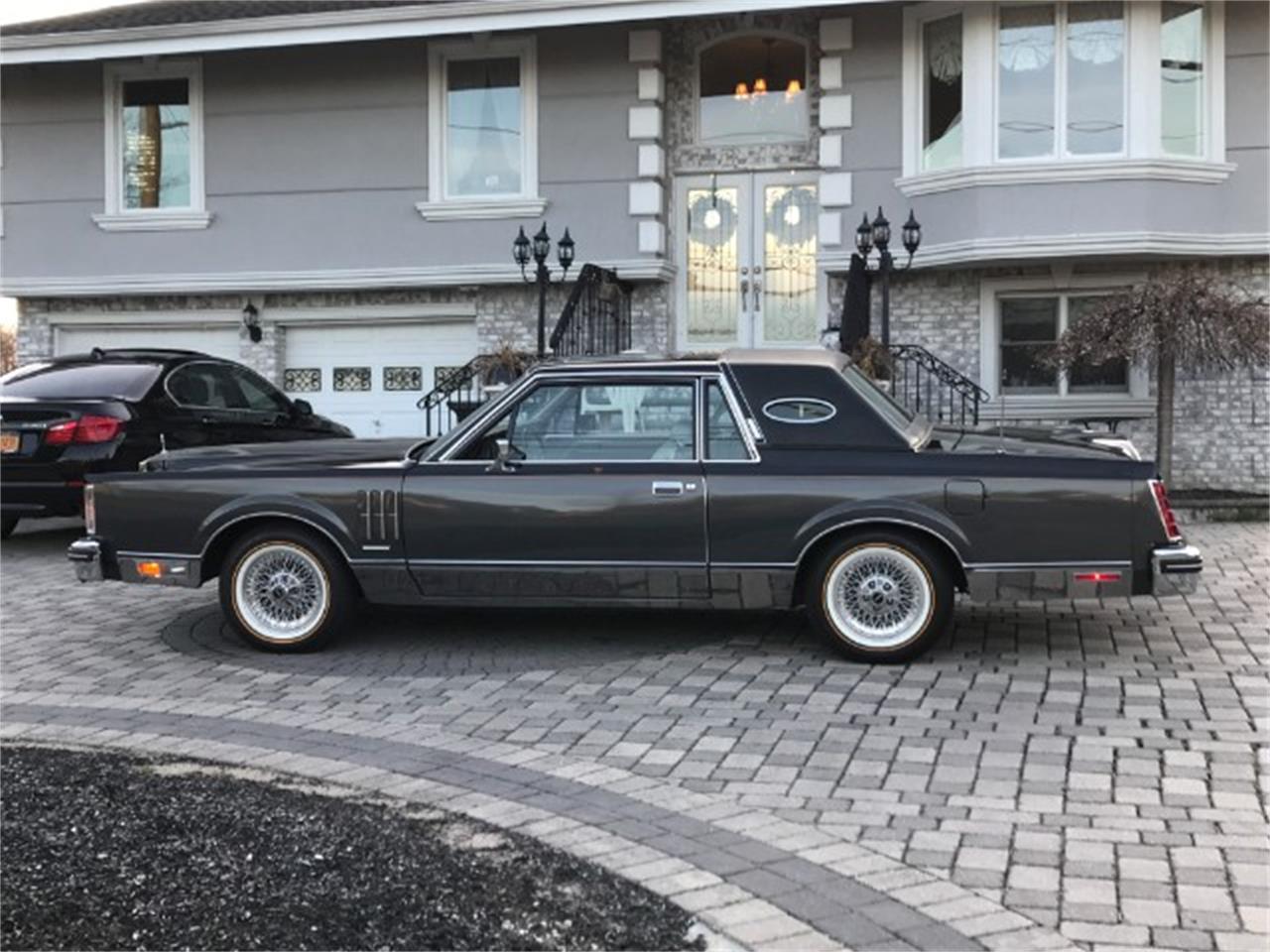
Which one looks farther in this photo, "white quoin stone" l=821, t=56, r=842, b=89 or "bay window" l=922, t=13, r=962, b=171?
"white quoin stone" l=821, t=56, r=842, b=89

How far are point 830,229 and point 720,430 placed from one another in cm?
826

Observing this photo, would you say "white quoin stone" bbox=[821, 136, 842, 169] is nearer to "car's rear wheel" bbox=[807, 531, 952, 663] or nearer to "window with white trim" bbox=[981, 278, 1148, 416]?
"window with white trim" bbox=[981, 278, 1148, 416]

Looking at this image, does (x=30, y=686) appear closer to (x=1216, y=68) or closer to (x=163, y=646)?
(x=163, y=646)

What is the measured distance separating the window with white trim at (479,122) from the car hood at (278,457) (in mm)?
8116

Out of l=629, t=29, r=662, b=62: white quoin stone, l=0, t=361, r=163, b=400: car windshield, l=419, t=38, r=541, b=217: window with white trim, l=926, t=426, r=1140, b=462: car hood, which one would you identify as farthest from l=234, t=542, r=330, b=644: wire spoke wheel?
l=629, t=29, r=662, b=62: white quoin stone

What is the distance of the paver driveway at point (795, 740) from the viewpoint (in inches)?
157

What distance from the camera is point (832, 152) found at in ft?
48.3

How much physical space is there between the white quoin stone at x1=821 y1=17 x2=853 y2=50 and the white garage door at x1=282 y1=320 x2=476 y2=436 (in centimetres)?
527

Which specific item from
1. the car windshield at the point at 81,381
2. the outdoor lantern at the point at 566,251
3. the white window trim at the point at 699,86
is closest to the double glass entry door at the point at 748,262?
the white window trim at the point at 699,86

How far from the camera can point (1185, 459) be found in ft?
46.4

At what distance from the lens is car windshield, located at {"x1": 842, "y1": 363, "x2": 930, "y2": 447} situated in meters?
7.08

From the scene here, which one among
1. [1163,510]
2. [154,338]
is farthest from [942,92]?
[154,338]

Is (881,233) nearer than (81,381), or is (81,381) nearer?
(81,381)

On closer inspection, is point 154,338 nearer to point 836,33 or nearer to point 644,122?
point 644,122
